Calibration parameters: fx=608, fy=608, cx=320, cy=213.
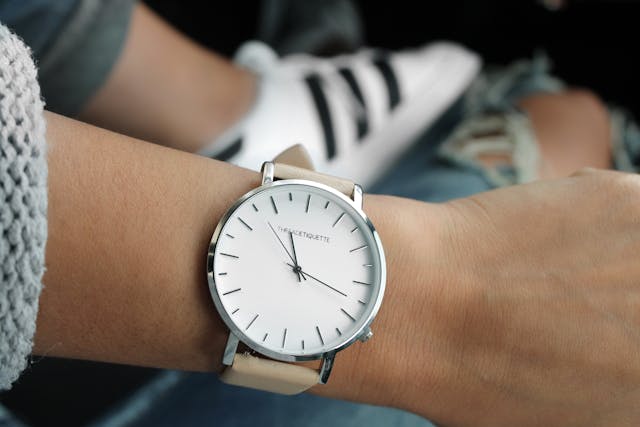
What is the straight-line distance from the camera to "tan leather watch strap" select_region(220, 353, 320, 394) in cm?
64

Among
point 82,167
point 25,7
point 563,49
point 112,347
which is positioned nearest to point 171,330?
point 112,347

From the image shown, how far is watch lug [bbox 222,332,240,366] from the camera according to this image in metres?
0.63

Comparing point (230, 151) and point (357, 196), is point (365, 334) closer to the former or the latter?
point (357, 196)

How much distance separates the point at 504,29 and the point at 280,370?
4.72ft

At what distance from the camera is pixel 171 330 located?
621 mm

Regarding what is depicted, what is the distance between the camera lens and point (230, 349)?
634 mm

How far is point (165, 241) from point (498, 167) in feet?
2.48

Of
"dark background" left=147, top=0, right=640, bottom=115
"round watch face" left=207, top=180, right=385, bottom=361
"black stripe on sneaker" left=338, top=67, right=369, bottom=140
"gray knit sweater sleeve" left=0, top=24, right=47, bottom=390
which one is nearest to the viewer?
"gray knit sweater sleeve" left=0, top=24, right=47, bottom=390

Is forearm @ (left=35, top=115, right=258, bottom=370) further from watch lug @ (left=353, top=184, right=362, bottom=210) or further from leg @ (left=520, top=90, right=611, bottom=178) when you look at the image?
A: leg @ (left=520, top=90, right=611, bottom=178)

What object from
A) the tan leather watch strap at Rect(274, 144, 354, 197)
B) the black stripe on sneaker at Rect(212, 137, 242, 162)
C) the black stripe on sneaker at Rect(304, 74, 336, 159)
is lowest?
the black stripe on sneaker at Rect(212, 137, 242, 162)

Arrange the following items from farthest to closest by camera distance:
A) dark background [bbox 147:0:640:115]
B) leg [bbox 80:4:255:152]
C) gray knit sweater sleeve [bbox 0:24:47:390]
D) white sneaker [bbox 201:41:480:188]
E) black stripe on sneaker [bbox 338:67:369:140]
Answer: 1. dark background [bbox 147:0:640:115]
2. black stripe on sneaker [bbox 338:67:369:140]
3. white sneaker [bbox 201:41:480:188]
4. leg [bbox 80:4:255:152]
5. gray knit sweater sleeve [bbox 0:24:47:390]

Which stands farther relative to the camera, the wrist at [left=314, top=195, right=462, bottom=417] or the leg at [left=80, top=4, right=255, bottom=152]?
the leg at [left=80, top=4, right=255, bottom=152]

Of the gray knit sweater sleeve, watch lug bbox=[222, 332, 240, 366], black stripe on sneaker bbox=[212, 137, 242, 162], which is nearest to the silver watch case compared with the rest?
watch lug bbox=[222, 332, 240, 366]

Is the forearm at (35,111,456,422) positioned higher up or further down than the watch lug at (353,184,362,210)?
further down
